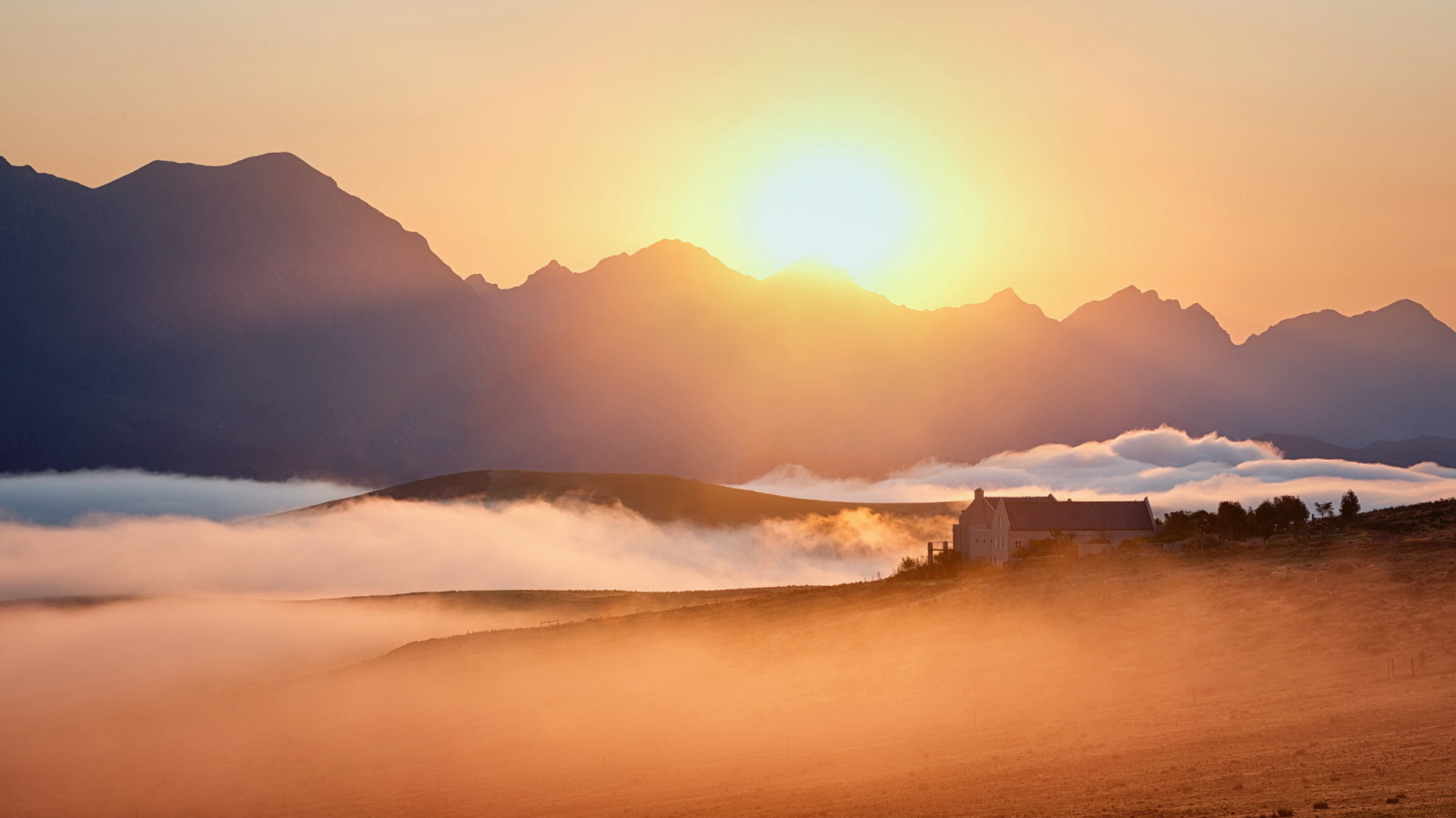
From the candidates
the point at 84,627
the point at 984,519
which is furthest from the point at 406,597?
the point at 984,519

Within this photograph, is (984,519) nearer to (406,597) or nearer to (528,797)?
(528,797)

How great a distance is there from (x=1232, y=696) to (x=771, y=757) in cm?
2417

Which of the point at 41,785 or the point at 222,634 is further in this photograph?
the point at 222,634

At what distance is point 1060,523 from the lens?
119438mm

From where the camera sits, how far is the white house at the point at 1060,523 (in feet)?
389

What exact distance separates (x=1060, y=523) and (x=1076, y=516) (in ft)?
9.32

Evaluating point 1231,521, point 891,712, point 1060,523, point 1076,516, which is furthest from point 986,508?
point 891,712

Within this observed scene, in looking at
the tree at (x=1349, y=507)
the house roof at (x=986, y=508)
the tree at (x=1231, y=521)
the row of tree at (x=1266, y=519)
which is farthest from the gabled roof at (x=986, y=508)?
the tree at (x=1349, y=507)

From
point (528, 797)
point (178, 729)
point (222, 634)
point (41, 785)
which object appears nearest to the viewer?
point (528, 797)

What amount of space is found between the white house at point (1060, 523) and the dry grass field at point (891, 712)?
41.7ft

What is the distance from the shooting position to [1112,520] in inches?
4747

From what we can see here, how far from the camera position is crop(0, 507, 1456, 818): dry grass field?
162 ft

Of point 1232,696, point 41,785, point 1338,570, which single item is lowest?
point 41,785

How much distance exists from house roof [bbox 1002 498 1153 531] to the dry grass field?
43.8 ft
